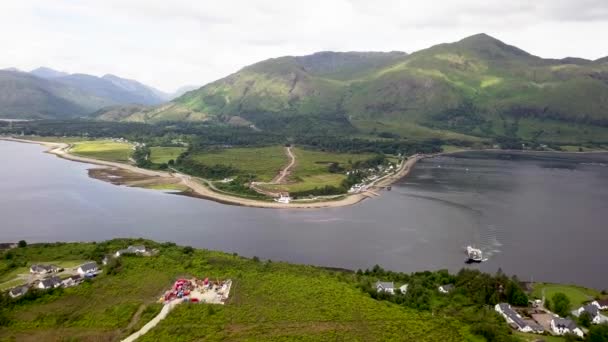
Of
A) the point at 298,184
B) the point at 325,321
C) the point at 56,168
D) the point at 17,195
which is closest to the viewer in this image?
the point at 325,321

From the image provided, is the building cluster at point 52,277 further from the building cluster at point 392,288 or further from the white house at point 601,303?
the white house at point 601,303

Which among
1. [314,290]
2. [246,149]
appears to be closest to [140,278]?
[314,290]

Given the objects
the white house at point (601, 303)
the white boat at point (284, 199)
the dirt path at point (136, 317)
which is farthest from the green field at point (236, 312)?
the white boat at point (284, 199)

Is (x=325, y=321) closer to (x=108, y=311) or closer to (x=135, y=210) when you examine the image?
(x=108, y=311)

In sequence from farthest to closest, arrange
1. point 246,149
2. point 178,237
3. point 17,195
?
point 246,149
point 17,195
point 178,237

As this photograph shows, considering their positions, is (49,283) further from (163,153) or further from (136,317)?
(163,153)

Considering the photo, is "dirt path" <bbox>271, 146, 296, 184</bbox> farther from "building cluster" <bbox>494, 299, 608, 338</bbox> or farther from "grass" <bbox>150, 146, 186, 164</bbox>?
"building cluster" <bbox>494, 299, 608, 338</bbox>

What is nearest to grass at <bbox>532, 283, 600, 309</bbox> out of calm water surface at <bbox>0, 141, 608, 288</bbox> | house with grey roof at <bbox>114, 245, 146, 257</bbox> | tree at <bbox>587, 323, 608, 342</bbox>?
calm water surface at <bbox>0, 141, 608, 288</bbox>
